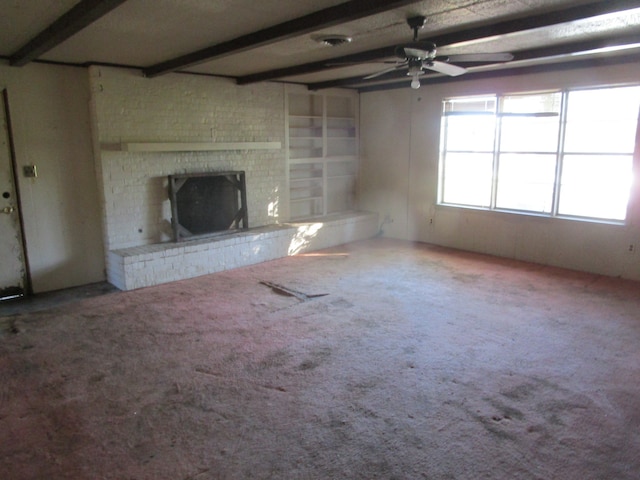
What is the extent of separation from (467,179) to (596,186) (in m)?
1.84

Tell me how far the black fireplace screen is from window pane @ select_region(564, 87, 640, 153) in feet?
15.2

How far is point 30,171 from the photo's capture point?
5188 millimetres

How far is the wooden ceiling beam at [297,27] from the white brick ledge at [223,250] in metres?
2.23

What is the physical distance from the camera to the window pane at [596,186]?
19.1 feet

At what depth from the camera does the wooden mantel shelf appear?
18.2 feet

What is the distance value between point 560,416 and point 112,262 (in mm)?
5011

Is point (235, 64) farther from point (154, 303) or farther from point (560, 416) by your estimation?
point (560, 416)

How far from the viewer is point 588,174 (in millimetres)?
6109

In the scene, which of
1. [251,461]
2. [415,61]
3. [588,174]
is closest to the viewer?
[251,461]

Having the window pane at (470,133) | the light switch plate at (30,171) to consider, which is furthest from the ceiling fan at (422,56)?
the light switch plate at (30,171)

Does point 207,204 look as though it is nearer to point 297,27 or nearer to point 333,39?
point 333,39

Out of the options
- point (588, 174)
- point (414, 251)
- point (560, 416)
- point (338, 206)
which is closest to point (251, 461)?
point (560, 416)

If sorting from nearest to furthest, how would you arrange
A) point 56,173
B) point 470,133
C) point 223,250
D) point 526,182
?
point 56,173
point 223,250
point 526,182
point 470,133

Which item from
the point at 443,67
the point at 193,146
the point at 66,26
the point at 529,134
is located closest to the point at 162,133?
the point at 193,146
